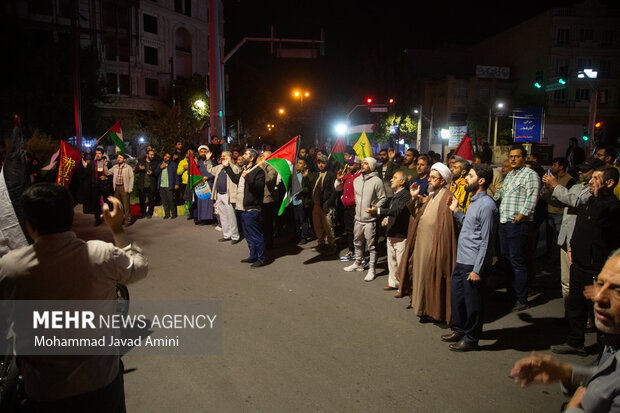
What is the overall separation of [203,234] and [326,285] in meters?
5.07

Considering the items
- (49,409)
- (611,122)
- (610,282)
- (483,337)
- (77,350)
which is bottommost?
(483,337)

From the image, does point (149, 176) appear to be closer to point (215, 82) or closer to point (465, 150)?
point (215, 82)

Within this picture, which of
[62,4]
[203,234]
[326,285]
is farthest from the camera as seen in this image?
[62,4]

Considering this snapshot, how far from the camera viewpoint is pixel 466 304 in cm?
488

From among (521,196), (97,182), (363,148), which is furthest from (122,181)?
(521,196)

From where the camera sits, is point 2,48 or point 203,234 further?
point 2,48

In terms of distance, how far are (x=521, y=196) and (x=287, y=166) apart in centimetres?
417

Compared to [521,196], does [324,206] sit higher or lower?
lower

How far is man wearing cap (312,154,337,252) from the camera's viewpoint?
376 inches

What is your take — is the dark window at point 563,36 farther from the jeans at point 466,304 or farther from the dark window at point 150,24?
the jeans at point 466,304

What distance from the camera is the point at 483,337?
5.34 meters

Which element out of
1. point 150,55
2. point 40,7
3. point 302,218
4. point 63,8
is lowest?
point 302,218

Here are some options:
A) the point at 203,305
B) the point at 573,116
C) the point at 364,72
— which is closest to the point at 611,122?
the point at 573,116

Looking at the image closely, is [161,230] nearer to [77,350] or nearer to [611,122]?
[77,350]
